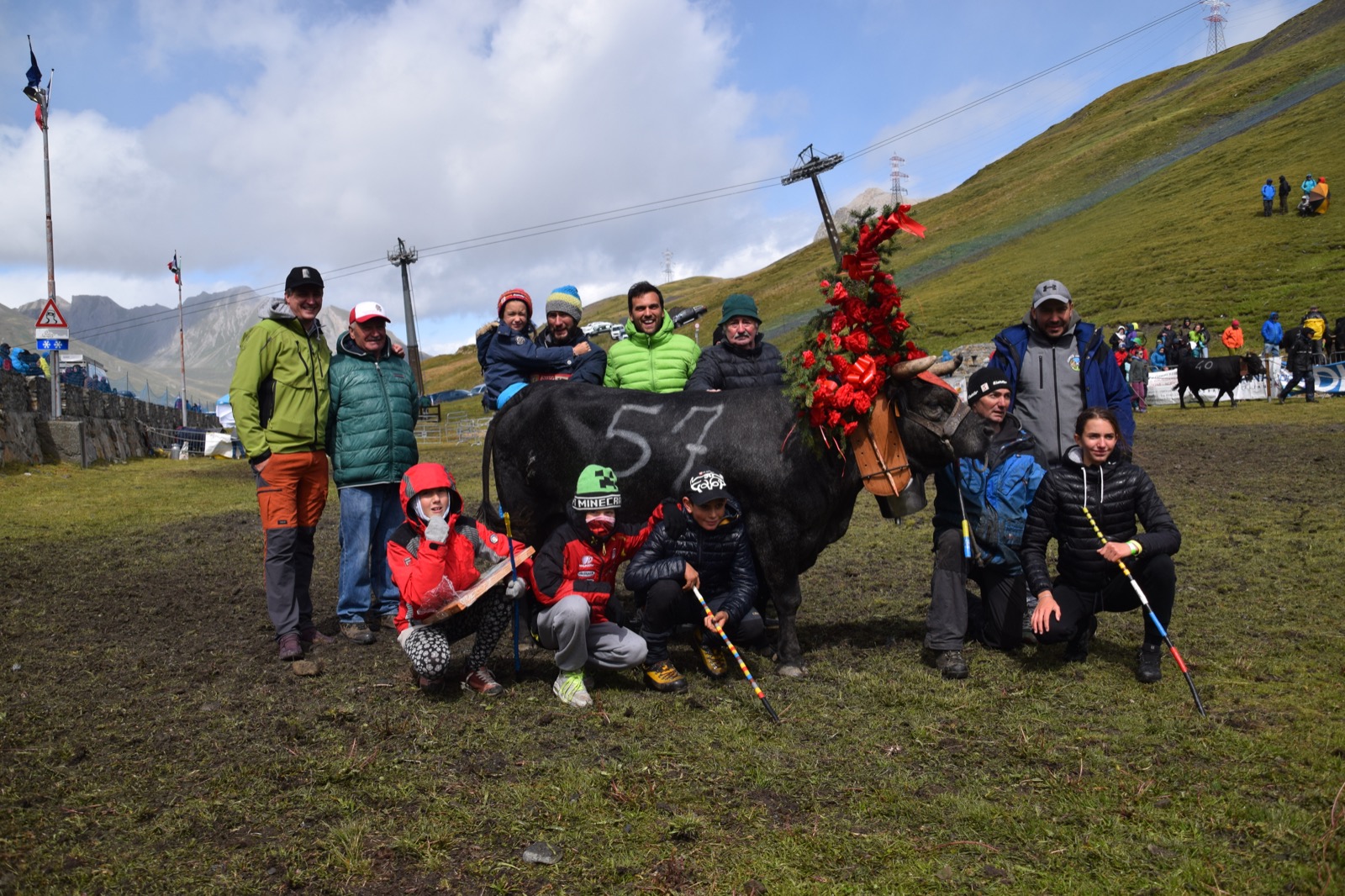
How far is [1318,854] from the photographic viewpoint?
2.99m

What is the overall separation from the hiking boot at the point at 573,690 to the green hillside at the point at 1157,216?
2712mm

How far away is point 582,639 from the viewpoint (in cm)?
497

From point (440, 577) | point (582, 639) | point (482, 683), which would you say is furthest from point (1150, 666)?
point (440, 577)

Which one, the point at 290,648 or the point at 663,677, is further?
the point at 290,648

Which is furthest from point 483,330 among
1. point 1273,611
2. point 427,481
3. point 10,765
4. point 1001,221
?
point 1001,221

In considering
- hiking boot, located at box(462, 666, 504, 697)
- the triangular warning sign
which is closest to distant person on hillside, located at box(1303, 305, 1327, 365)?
hiking boot, located at box(462, 666, 504, 697)

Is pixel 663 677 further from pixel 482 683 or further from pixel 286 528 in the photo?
pixel 286 528

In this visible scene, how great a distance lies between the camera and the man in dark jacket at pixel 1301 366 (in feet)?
68.8

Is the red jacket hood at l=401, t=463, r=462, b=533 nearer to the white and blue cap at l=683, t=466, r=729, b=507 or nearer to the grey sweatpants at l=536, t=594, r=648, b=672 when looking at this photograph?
the grey sweatpants at l=536, t=594, r=648, b=672

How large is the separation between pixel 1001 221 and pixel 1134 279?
2888cm

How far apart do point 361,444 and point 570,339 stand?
1729 millimetres

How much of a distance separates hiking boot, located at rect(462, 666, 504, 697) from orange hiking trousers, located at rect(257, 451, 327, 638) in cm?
150

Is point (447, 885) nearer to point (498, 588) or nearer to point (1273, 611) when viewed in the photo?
point (498, 588)

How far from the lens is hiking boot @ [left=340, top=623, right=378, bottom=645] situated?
20.3 ft
